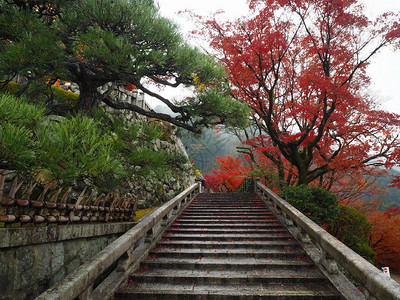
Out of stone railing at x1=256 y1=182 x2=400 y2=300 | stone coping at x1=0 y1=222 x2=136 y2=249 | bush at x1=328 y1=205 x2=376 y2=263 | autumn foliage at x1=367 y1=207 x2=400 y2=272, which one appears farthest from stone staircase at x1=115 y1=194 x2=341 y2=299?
autumn foliage at x1=367 y1=207 x2=400 y2=272

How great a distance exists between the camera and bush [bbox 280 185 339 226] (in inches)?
314

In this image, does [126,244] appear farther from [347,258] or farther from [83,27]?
[83,27]

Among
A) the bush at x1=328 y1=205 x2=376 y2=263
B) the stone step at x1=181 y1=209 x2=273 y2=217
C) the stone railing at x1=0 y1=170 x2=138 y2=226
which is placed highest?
the stone railing at x1=0 y1=170 x2=138 y2=226

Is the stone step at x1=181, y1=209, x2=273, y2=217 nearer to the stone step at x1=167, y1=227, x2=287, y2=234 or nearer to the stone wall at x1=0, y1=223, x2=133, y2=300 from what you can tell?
the stone step at x1=167, y1=227, x2=287, y2=234

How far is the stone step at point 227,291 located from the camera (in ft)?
11.6

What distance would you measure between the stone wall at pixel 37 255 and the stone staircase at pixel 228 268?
1.08m

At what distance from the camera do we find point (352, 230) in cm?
1017

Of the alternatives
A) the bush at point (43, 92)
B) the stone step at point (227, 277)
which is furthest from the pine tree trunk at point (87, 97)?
the stone step at point (227, 277)

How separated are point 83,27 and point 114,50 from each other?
1327 mm

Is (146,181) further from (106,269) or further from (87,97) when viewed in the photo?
(106,269)

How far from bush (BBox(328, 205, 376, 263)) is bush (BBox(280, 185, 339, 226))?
2.75 meters

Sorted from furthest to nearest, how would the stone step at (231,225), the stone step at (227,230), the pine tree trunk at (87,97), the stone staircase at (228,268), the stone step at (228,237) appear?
the stone step at (231,225)
the stone step at (227,230)
the pine tree trunk at (87,97)
the stone step at (228,237)
the stone staircase at (228,268)

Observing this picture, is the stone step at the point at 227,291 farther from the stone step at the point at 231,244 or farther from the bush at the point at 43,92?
the bush at the point at 43,92

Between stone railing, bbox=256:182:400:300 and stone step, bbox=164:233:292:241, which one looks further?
stone step, bbox=164:233:292:241
